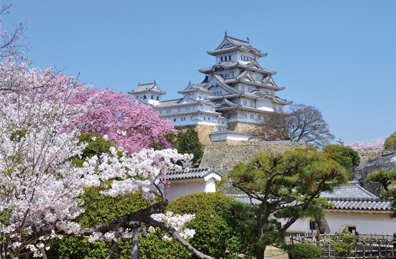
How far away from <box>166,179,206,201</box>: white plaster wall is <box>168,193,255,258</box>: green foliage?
339 cm

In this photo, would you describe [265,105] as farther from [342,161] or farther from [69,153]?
[69,153]

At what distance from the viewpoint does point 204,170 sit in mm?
14242

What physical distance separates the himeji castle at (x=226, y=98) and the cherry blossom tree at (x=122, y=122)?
16614 millimetres

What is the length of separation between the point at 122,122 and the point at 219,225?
52.1ft

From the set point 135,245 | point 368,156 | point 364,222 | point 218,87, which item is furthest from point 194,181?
point 218,87

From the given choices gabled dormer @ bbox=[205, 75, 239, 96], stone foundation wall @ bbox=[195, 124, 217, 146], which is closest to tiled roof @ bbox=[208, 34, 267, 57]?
gabled dormer @ bbox=[205, 75, 239, 96]

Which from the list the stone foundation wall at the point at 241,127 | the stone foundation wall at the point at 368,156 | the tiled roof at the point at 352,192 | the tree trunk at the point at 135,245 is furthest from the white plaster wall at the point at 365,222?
the stone foundation wall at the point at 241,127

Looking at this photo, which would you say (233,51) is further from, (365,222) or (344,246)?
(344,246)

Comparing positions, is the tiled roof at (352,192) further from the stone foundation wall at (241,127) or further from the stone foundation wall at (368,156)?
the stone foundation wall at (241,127)

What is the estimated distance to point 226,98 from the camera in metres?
49.8

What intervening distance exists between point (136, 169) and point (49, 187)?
4.30 ft

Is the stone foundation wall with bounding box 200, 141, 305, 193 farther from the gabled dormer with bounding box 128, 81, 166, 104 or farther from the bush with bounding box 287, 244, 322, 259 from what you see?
the bush with bounding box 287, 244, 322, 259

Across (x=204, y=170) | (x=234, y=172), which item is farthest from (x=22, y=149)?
(x=204, y=170)

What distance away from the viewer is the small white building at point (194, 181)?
1412cm
